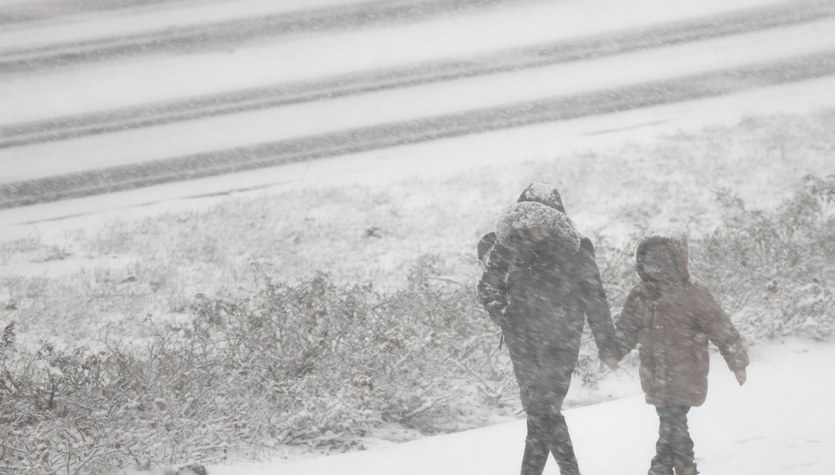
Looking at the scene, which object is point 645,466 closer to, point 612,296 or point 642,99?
point 612,296

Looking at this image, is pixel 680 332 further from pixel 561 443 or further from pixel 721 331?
pixel 561 443

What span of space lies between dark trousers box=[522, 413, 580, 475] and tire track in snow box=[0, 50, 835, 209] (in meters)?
6.22

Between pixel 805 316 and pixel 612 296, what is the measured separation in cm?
144

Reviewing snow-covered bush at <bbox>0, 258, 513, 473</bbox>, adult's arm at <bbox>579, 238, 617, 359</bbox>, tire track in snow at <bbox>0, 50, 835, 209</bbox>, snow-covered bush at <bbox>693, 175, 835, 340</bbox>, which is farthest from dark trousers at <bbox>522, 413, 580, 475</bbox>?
tire track in snow at <bbox>0, 50, 835, 209</bbox>

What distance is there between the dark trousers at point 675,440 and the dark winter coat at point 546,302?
1.80 feet

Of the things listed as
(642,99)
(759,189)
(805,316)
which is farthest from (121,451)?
(642,99)

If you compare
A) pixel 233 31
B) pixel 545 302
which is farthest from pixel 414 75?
pixel 545 302

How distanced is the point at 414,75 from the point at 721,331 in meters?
7.89

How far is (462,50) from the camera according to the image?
464 inches

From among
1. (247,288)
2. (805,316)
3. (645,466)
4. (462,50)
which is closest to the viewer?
(645,466)

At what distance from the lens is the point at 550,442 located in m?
4.17

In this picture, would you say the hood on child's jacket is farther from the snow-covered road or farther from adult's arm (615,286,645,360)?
the snow-covered road

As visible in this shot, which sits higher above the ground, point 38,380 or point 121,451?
point 38,380

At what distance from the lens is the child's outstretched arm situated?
4.07m
